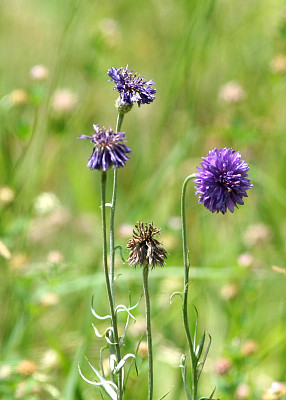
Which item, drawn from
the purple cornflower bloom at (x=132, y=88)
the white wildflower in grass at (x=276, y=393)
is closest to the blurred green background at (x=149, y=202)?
the white wildflower in grass at (x=276, y=393)

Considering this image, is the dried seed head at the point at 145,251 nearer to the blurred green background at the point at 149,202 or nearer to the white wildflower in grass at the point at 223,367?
the blurred green background at the point at 149,202

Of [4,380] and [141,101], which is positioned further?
[4,380]

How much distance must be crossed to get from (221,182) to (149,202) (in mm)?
1441

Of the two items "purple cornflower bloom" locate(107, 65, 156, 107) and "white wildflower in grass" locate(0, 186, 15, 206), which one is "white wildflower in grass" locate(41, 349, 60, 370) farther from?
"purple cornflower bloom" locate(107, 65, 156, 107)

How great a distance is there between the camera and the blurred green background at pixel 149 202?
87.4 inches

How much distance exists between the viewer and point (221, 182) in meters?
1.27

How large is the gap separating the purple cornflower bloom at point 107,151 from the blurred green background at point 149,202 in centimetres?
34

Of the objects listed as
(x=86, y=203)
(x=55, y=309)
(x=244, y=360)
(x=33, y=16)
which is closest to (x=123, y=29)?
(x=33, y=16)

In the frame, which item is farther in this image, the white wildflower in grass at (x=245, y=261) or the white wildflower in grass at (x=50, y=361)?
the white wildflower in grass at (x=245, y=261)

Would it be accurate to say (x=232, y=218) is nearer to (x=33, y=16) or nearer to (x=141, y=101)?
(x=33, y=16)

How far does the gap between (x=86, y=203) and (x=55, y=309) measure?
74 cm

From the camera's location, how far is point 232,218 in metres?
3.47

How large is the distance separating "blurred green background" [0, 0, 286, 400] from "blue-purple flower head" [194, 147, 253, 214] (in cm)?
47

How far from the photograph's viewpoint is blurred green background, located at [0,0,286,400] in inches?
87.4
